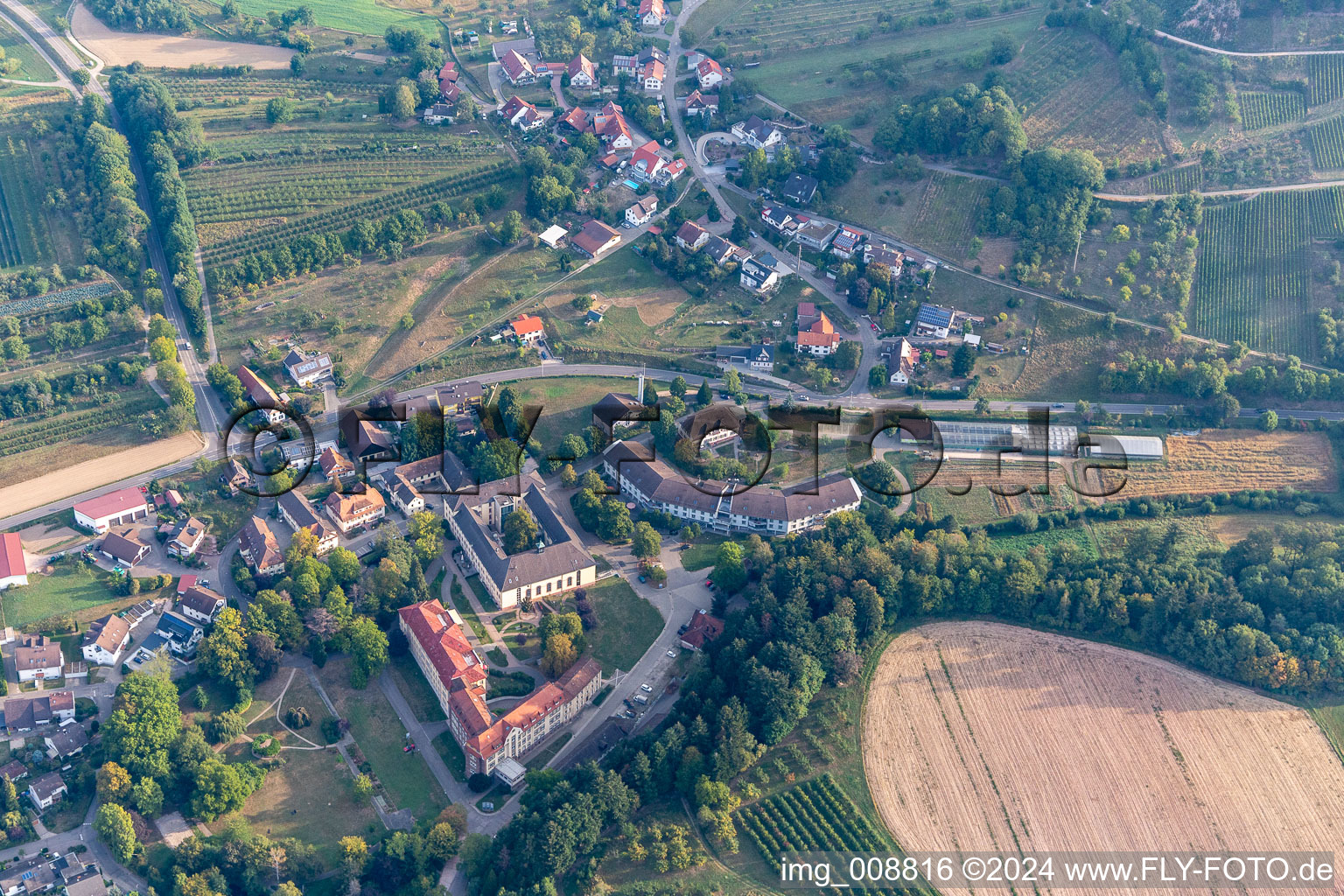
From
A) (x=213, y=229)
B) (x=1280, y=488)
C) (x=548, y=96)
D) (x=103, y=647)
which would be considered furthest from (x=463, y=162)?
(x=1280, y=488)

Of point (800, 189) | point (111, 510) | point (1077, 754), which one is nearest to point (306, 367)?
point (111, 510)

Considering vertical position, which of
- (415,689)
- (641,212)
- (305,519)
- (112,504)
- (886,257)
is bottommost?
(415,689)

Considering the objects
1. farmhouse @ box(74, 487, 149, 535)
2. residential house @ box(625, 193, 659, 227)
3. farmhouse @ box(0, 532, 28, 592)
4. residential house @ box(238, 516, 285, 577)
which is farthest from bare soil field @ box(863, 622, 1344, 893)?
farmhouse @ box(0, 532, 28, 592)

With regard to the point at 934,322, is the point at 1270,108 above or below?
above

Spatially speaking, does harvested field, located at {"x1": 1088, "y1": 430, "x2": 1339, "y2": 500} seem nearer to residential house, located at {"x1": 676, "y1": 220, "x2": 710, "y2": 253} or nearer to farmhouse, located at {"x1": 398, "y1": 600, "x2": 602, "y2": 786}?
residential house, located at {"x1": 676, "y1": 220, "x2": 710, "y2": 253}

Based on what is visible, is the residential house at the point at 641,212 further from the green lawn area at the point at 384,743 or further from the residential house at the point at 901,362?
the green lawn area at the point at 384,743

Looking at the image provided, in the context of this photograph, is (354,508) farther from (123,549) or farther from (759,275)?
(759,275)
